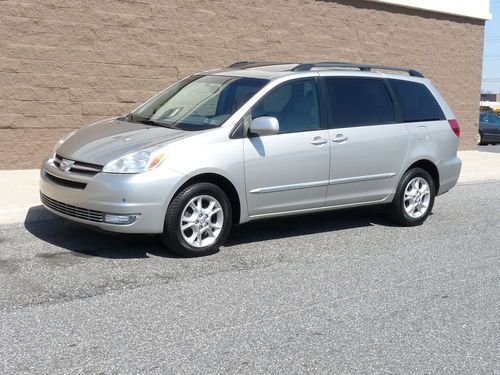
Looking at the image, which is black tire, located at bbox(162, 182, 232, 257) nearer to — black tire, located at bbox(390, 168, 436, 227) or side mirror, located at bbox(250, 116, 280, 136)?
side mirror, located at bbox(250, 116, 280, 136)

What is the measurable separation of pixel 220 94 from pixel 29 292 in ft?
10.0

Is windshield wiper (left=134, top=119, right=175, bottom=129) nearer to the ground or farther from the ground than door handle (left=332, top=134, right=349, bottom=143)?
farther from the ground

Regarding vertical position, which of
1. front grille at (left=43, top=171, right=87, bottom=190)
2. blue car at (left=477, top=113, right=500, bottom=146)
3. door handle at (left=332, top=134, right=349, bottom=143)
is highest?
door handle at (left=332, top=134, right=349, bottom=143)

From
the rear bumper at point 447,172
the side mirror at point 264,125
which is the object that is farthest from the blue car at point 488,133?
the side mirror at point 264,125

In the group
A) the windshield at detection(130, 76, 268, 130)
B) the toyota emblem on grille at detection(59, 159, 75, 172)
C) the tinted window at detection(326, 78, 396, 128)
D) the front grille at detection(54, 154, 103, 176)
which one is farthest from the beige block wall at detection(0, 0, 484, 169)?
the tinted window at detection(326, 78, 396, 128)

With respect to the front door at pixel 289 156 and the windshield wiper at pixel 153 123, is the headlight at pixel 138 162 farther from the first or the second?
the front door at pixel 289 156

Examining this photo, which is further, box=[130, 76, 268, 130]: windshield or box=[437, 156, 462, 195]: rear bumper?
box=[437, 156, 462, 195]: rear bumper

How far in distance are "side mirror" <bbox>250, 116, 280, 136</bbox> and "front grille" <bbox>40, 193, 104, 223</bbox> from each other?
171 cm

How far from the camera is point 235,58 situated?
1286 centimetres

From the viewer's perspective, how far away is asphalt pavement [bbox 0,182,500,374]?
14.8ft

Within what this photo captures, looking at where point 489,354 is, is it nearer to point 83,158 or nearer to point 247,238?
point 247,238

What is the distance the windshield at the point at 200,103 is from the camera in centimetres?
718

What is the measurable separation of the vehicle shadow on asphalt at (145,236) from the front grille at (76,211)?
169mm

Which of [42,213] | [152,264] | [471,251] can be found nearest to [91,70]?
[42,213]
